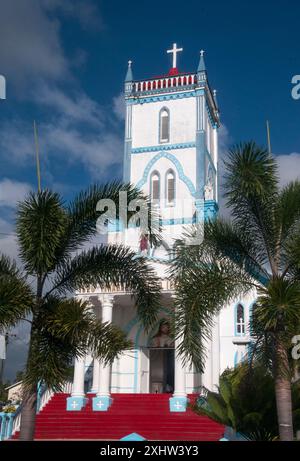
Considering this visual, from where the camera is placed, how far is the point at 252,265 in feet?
42.5

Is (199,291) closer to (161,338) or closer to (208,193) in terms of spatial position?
(161,338)

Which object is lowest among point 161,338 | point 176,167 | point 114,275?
point 114,275

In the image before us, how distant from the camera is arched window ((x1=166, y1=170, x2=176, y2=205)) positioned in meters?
30.4

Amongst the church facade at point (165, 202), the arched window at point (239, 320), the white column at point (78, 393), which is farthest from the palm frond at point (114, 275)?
the arched window at point (239, 320)

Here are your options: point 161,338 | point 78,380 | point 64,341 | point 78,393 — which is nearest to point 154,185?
point 161,338

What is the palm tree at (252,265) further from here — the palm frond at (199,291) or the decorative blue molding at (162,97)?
the decorative blue molding at (162,97)

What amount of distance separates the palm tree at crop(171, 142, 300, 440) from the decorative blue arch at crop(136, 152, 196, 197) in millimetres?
16824

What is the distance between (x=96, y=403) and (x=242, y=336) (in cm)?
701

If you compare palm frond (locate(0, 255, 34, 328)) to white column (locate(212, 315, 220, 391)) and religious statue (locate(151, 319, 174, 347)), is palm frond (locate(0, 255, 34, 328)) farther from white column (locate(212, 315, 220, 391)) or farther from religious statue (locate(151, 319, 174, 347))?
religious statue (locate(151, 319, 174, 347))

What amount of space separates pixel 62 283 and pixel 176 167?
18814 millimetres

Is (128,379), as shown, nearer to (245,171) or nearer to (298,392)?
(298,392)

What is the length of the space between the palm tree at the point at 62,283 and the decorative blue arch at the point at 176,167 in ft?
56.8

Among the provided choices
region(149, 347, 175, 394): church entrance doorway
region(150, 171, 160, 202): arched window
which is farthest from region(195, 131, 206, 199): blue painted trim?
region(149, 347, 175, 394): church entrance doorway

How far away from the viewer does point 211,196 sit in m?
29.3
